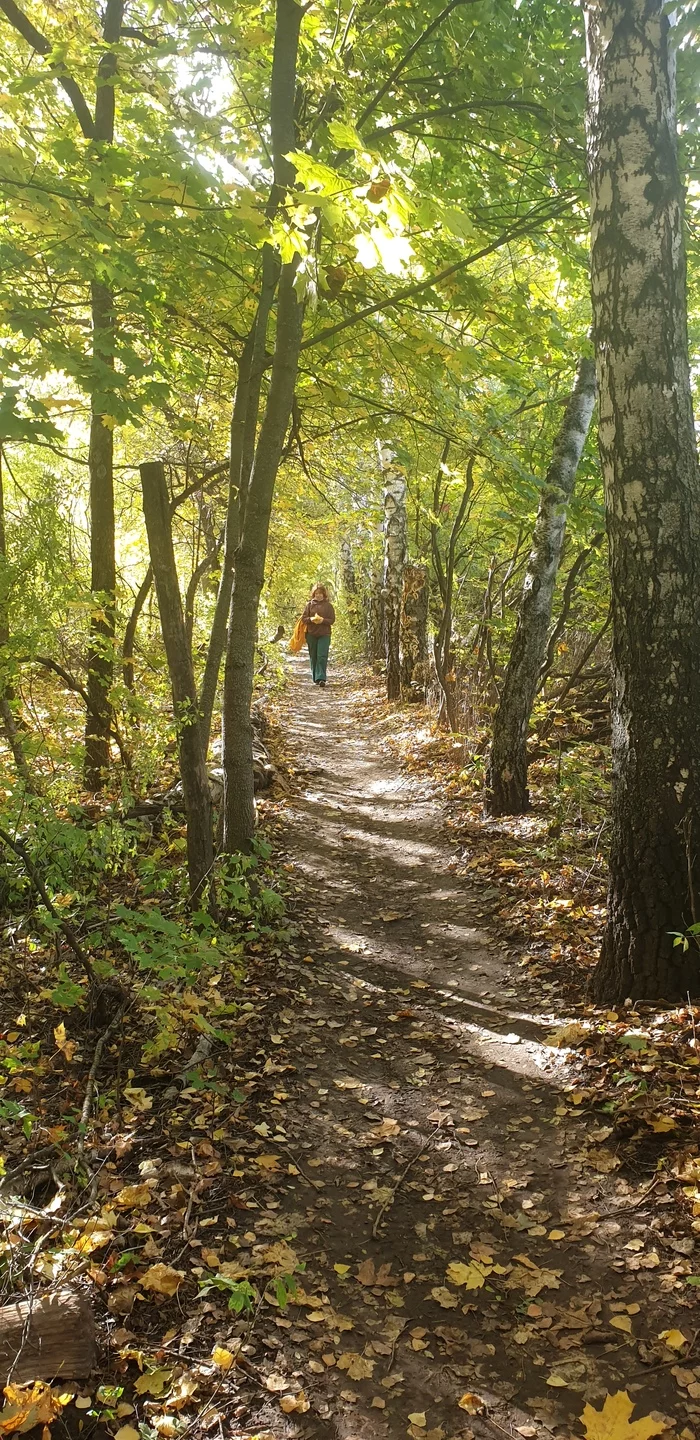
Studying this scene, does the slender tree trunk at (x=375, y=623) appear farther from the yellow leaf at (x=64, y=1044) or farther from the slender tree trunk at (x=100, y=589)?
the yellow leaf at (x=64, y=1044)

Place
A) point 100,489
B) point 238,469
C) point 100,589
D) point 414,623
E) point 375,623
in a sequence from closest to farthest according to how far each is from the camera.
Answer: point 238,469 → point 100,589 → point 100,489 → point 414,623 → point 375,623

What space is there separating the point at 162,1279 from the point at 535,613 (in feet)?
19.2

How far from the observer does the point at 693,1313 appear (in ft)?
8.00

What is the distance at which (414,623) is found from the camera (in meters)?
13.7

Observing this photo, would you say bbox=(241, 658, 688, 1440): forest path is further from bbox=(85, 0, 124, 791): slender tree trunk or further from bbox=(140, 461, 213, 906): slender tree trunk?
bbox=(85, 0, 124, 791): slender tree trunk

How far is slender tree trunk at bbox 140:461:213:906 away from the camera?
457cm

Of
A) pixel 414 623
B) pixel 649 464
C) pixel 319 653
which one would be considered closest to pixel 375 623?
pixel 319 653

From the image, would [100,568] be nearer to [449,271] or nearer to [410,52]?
[449,271]

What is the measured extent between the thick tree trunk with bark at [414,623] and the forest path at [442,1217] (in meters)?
8.41

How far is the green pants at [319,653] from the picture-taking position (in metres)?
16.6

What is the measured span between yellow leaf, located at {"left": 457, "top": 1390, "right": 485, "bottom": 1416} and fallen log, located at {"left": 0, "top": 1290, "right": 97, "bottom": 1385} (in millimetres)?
1121

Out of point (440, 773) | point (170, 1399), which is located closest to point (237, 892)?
point (170, 1399)

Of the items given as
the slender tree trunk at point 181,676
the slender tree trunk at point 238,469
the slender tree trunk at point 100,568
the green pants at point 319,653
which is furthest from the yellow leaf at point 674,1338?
the green pants at point 319,653

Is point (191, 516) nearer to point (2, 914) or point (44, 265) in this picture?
point (44, 265)
